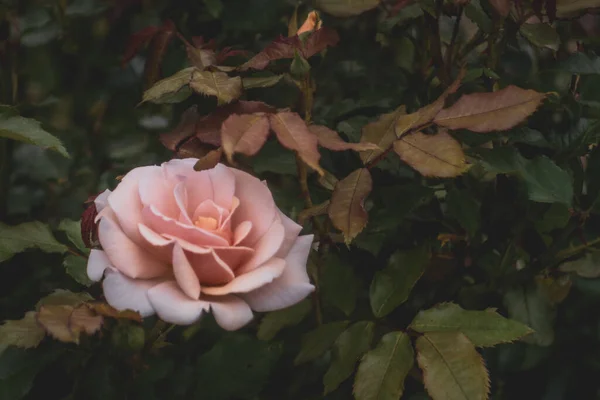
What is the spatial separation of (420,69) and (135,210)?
457 mm

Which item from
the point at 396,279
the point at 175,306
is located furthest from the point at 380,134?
the point at 175,306

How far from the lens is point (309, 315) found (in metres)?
0.84

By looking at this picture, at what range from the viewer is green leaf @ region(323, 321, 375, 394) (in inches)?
26.4

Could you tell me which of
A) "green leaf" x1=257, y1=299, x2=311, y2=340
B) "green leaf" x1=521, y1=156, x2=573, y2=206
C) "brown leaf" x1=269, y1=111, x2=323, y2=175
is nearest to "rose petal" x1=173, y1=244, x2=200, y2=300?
"brown leaf" x1=269, y1=111, x2=323, y2=175

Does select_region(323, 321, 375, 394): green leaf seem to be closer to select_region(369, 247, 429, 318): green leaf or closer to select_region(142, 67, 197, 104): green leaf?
select_region(369, 247, 429, 318): green leaf

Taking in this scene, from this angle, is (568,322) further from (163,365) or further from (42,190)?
(42,190)

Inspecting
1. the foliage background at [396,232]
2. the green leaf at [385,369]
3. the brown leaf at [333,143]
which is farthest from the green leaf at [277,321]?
the brown leaf at [333,143]

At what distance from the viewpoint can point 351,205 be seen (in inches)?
24.0

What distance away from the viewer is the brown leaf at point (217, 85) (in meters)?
0.62

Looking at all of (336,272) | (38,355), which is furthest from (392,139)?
(38,355)

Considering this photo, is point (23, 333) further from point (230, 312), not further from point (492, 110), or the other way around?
point (492, 110)

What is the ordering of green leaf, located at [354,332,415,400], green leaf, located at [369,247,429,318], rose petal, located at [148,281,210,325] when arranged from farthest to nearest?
green leaf, located at [369,247,429,318], green leaf, located at [354,332,415,400], rose petal, located at [148,281,210,325]

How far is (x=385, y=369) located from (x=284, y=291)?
0.15 m

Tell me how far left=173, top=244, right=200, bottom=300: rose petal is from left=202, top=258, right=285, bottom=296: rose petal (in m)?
0.01
